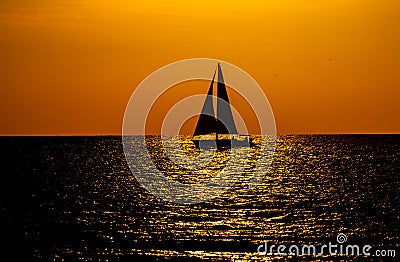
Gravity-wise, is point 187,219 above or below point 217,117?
below

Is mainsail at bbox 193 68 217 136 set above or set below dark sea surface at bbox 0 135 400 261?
above

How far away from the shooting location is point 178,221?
278 feet

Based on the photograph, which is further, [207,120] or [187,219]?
[207,120]

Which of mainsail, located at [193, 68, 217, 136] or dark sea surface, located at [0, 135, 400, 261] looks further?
mainsail, located at [193, 68, 217, 136]

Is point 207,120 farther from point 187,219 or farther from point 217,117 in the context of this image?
point 187,219

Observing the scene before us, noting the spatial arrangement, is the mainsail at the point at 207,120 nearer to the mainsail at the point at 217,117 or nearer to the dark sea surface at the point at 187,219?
the mainsail at the point at 217,117

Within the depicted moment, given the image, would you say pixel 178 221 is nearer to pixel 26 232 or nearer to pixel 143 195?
pixel 26 232

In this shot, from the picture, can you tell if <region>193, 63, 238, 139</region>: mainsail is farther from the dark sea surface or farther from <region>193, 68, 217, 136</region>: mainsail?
the dark sea surface

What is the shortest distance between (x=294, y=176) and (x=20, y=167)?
6760cm

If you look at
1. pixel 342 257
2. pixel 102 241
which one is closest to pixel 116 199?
pixel 102 241

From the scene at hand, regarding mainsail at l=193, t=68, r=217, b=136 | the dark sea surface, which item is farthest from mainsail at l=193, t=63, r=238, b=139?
the dark sea surface

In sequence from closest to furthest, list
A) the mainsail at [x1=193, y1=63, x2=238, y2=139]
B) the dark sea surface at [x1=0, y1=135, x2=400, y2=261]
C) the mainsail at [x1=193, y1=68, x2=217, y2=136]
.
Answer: the dark sea surface at [x1=0, y1=135, x2=400, y2=261] < the mainsail at [x1=193, y1=63, x2=238, y2=139] < the mainsail at [x1=193, y1=68, x2=217, y2=136]

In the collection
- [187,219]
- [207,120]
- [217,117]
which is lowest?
[187,219]

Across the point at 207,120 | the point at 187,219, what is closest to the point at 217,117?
the point at 207,120
